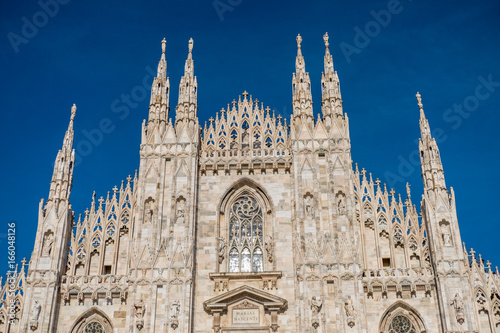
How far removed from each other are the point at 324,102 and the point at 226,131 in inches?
191

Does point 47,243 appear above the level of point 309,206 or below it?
below

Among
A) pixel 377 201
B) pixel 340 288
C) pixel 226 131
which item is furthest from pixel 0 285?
pixel 377 201

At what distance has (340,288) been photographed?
80.9ft

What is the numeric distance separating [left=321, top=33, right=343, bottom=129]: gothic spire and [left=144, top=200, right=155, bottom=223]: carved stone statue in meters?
8.76

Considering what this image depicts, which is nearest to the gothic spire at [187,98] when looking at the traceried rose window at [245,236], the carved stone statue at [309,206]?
the traceried rose window at [245,236]

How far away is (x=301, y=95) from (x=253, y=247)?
25.5ft

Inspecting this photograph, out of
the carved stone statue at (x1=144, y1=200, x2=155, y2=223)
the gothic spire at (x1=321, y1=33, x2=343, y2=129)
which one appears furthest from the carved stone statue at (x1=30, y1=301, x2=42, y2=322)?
the gothic spire at (x1=321, y1=33, x2=343, y2=129)

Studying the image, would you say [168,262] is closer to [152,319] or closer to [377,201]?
[152,319]

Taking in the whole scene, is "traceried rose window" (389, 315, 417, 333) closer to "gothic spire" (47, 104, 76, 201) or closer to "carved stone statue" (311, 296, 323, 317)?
"carved stone statue" (311, 296, 323, 317)

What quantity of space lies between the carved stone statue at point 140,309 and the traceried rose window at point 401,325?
32.1 feet

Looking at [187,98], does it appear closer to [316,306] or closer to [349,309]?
[316,306]

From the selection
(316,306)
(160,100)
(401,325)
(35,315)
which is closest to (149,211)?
(160,100)

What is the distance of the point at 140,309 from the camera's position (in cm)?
2439

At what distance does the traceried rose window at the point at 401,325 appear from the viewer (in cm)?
2462
